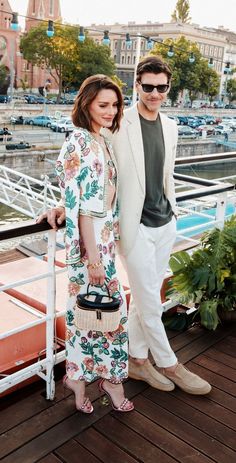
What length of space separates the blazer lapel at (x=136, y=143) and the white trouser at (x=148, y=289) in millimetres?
246

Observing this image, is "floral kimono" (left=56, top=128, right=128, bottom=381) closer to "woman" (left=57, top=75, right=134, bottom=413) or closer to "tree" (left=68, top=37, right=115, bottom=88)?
"woman" (left=57, top=75, right=134, bottom=413)

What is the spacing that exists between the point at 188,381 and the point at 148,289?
52cm

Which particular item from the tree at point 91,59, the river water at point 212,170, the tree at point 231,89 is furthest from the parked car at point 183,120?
the tree at point 231,89

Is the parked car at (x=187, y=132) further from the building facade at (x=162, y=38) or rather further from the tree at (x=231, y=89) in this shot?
the building facade at (x=162, y=38)

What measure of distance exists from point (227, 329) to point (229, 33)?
96496 millimetres

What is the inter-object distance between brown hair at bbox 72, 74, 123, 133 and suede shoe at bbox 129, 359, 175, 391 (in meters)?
1.24

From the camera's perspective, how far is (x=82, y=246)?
199 centimetres

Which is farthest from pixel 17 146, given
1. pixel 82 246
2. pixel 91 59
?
pixel 82 246

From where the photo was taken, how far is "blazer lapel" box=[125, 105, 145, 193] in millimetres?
2158

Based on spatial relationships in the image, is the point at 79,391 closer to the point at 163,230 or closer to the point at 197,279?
the point at 163,230

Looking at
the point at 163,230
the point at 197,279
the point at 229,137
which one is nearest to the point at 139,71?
the point at 163,230

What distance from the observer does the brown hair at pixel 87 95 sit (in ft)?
6.28

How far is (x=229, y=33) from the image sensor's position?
90188 millimetres

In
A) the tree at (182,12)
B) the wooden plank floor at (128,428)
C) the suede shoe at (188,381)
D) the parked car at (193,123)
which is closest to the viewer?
the wooden plank floor at (128,428)
